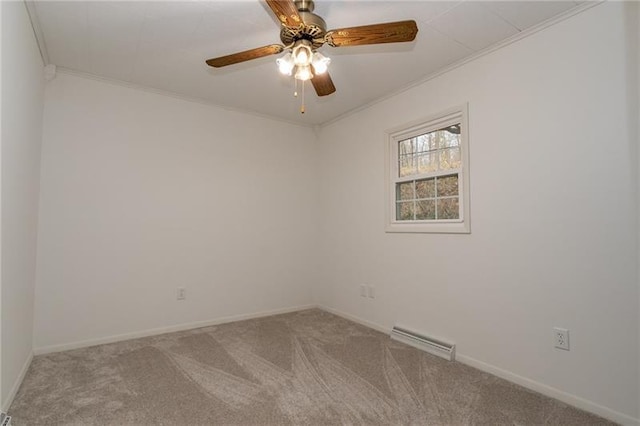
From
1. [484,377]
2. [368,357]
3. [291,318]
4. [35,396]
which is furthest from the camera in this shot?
[291,318]

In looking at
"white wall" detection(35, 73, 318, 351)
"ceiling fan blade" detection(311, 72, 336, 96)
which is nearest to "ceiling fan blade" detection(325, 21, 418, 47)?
"ceiling fan blade" detection(311, 72, 336, 96)

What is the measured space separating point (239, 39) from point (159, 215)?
1.87m

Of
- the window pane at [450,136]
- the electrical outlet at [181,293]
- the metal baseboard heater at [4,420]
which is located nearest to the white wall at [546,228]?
the window pane at [450,136]

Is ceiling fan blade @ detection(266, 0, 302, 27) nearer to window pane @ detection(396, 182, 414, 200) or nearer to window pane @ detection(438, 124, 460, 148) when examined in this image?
window pane @ detection(438, 124, 460, 148)

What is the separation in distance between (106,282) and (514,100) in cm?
371

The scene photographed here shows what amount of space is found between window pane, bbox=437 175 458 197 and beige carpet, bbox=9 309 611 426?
1388mm

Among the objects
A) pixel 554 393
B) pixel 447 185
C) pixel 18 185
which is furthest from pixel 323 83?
pixel 554 393

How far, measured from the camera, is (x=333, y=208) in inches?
160

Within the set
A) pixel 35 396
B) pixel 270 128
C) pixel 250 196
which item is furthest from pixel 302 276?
pixel 35 396

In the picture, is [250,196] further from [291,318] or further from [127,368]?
[127,368]

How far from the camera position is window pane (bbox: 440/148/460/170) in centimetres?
275

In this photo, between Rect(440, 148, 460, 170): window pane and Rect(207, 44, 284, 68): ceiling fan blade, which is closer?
Rect(207, 44, 284, 68): ceiling fan blade

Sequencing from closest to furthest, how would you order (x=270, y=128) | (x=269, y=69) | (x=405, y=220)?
(x=269, y=69)
(x=405, y=220)
(x=270, y=128)

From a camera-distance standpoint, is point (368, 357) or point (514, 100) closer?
point (514, 100)
